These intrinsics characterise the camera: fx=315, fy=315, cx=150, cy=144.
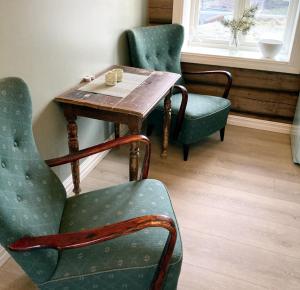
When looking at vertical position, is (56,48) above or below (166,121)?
above

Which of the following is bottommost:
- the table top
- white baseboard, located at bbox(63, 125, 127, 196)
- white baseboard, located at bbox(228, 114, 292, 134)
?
white baseboard, located at bbox(63, 125, 127, 196)

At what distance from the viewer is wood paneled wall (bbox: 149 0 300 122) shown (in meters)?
2.86

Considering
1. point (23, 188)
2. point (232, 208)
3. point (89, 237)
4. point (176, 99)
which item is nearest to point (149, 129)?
point (176, 99)

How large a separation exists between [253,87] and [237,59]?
0.31m

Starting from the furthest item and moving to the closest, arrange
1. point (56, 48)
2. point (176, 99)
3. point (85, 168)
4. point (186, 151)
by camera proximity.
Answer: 1. point (176, 99)
2. point (186, 151)
3. point (85, 168)
4. point (56, 48)

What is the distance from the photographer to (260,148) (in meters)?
2.80

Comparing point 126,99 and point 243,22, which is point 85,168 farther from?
point 243,22

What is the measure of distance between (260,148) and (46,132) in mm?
1854

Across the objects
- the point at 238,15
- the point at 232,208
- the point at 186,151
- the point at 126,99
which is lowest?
the point at 232,208

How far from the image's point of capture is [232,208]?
82.3 inches

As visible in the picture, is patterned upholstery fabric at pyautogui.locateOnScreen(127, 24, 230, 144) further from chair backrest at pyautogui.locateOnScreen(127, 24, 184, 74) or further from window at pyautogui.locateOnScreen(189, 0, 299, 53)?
window at pyautogui.locateOnScreen(189, 0, 299, 53)

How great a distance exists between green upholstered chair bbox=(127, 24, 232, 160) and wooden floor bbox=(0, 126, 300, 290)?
0.24 m

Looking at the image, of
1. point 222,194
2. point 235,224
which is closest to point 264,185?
point 222,194

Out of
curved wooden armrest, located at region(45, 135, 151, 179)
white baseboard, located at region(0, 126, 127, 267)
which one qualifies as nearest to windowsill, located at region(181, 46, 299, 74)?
white baseboard, located at region(0, 126, 127, 267)
